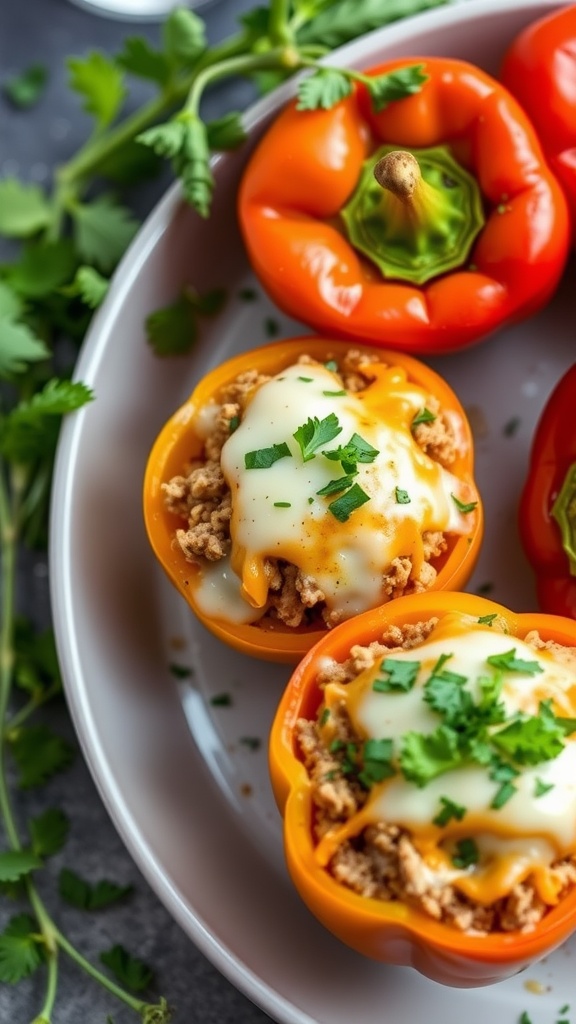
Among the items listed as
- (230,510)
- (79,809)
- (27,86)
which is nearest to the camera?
(230,510)

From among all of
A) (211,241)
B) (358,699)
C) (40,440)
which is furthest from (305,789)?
(211,241)

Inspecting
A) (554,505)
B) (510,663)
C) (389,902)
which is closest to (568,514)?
(554,505)

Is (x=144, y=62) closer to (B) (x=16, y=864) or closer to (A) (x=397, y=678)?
(A) (x=397, y=678)

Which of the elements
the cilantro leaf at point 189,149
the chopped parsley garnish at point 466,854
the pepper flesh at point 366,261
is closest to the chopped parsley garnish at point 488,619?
the chopped parsley garnish at point 466,854

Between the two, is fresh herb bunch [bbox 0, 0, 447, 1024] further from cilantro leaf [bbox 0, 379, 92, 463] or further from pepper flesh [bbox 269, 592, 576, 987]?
pepper flesh [bbox 269, 592, 576, 987]

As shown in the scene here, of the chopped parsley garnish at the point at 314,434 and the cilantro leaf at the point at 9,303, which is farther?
the cilantro leaf at the point at 9,303

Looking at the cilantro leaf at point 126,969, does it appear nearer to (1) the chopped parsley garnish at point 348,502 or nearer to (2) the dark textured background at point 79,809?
(2) the dark textured background at point 79,809
